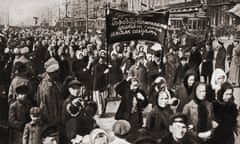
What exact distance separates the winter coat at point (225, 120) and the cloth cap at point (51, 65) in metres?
1.43

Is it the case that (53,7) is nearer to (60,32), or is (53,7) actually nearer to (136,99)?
(60,32)

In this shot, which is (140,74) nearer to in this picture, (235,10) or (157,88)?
(157,88)

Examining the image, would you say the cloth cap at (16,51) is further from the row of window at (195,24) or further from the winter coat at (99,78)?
the row of window at (195,24)

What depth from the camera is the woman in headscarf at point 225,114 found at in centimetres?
341

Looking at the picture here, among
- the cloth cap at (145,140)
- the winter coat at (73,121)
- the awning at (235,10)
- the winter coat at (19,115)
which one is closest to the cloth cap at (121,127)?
the cloth cap at (145,140)

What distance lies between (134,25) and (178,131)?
3.21 feet

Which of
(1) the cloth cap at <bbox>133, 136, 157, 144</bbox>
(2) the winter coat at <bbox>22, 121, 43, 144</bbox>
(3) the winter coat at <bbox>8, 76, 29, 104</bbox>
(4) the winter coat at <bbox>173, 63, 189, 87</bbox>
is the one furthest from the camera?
(4) the winter coat at <bbox>173, 63, 189, 87</bbox>

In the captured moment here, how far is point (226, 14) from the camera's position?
3.43 metres

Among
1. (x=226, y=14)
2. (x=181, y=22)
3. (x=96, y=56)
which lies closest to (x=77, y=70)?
(x=96, y=56)

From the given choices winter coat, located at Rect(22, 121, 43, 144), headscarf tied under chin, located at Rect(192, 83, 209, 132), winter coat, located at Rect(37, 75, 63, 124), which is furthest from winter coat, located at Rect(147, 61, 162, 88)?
winter coat, located at Rect(22, 121, 43, 144)

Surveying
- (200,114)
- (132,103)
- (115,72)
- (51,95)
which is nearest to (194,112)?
(200,114)

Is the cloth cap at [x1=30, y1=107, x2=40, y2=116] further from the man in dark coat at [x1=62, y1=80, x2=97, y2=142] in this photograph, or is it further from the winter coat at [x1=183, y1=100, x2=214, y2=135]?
the winter coat at [x1=183, y1=100, x2=214, y2=135]

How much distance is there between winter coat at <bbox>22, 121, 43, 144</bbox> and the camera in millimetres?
3066

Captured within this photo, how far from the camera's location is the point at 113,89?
A: 11.0 feet
